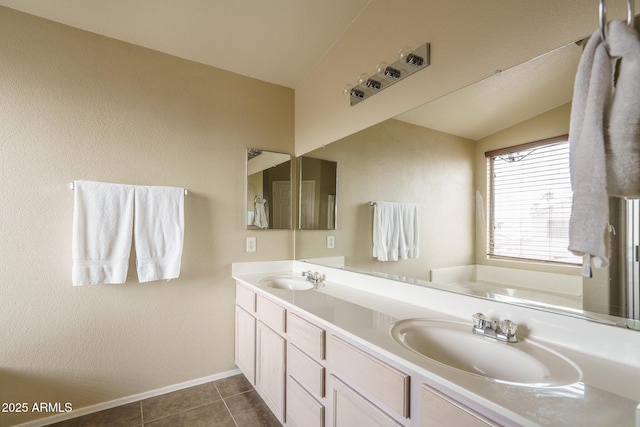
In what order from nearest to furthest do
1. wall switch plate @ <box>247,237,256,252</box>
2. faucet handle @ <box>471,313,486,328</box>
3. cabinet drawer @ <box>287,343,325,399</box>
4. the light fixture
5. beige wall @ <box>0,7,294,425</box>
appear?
faucet handle @ <box>471,313,486,328</box>
cabinet drawer @ <box>287,343,325,399</box>
the light fixture
beige wall @ <box>0,7,294,425</box>
wall switch plate @ <box>247,237,256,252</box>

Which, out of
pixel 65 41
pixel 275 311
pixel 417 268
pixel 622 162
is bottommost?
pixel 275 311

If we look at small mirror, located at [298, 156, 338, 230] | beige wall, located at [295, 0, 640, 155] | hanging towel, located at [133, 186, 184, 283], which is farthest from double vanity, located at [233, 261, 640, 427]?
beige wall, located at [295, 0, 640, 155]

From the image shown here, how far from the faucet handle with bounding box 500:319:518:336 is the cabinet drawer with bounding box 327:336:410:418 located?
0.41 meters

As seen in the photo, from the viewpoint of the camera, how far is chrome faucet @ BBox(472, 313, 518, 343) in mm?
1008

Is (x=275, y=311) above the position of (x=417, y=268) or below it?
below

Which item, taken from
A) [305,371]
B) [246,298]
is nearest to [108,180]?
[246,298]

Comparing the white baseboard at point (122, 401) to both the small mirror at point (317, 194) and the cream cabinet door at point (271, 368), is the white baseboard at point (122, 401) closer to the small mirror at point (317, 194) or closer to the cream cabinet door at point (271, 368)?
the cream cabinet door at point (271, 368)

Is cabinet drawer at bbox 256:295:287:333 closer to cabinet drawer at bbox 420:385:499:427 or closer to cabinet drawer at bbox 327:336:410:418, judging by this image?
cabinet drawer at bbox 327:336:410:418

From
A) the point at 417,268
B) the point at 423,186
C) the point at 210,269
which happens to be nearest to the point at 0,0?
the point at 210,269

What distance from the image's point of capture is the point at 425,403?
830 millimetres

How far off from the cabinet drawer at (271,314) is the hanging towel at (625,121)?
1.42 meters

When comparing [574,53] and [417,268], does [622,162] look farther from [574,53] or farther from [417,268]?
[417,268]

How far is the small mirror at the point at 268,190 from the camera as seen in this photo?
2.41m

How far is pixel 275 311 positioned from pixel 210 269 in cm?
81
